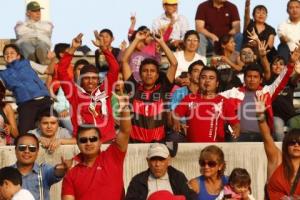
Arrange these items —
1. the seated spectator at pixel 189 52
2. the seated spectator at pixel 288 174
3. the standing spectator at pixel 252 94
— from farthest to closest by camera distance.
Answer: the seated spectator at pixel 189 52, the standing spectator at pixel 252 94, the seated spectator at pixel 288 174

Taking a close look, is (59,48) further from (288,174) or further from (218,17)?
(288,174)

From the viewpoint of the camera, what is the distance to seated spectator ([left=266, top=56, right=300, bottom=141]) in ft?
66.7

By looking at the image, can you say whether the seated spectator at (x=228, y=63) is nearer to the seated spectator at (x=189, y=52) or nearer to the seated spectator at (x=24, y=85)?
the seated spectator at (x=189, y=52)

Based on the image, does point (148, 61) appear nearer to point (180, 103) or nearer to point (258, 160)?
point (180, 103)

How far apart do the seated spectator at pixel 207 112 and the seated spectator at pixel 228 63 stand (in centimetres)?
A: 211

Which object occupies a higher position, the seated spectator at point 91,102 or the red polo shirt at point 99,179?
the seated spectator at point 91,102

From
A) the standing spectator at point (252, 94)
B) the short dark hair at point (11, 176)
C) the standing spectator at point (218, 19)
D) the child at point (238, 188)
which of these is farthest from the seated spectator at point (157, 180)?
the standing spectator at point (218, 19)

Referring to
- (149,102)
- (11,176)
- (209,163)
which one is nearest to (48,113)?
(149,102)

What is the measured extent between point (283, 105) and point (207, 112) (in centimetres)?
201

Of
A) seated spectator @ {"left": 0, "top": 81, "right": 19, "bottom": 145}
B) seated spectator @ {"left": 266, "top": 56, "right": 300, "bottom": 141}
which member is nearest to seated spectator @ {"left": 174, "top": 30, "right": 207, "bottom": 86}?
seated spectator @ {"left": 266, "top": 56, "right": 300, "bottom": 141}

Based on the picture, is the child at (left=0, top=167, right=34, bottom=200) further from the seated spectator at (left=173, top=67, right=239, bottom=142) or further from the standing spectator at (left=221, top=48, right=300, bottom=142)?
the standing spectator at (left=221, top=48, right=300, bottom=142)

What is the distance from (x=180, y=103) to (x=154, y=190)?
3309 millimetres

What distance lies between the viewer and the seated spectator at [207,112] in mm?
19281

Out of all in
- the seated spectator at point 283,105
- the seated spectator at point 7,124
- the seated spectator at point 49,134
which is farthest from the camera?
the seated spectator at point 283,105
